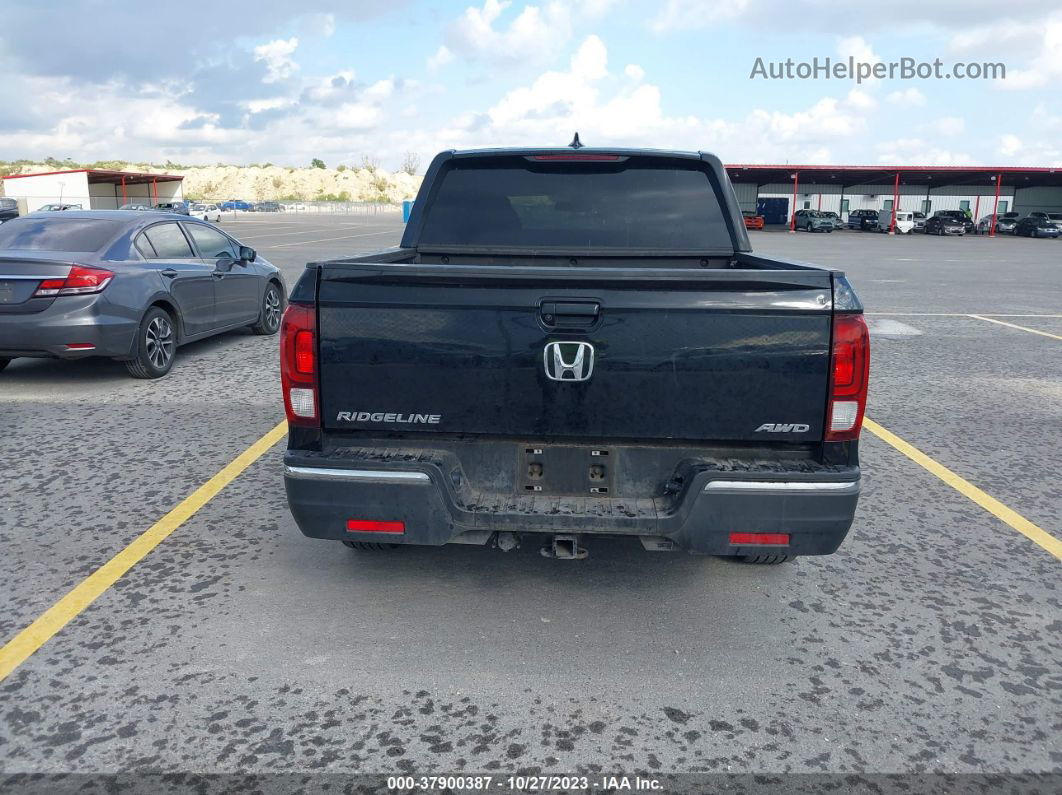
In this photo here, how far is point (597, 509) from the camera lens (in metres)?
3.21

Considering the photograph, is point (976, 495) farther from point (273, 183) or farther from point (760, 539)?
point (273, 183)

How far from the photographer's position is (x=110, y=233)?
7.85 m

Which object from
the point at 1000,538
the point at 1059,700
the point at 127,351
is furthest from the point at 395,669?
the point at 127,351

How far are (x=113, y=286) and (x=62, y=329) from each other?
56 cm

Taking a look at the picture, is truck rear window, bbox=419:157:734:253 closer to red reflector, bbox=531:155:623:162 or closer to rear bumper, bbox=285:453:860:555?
red reflector, bbox=531:155:623:162

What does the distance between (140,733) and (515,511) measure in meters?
1.46

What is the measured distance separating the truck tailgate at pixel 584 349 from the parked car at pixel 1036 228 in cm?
6101

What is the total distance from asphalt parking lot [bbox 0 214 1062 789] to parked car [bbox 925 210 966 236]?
58.3 metres

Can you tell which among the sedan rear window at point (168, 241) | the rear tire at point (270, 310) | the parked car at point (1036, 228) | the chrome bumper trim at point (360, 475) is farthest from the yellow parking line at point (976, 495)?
the parked car at point (1036, 228)

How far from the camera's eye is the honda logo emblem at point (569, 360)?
3.12 meters

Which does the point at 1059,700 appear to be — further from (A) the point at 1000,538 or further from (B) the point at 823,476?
(A) the point at 1000,538

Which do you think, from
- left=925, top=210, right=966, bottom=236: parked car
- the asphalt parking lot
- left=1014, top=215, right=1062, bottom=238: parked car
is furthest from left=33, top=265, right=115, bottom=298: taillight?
left=1014, top=215, right=1062, bottom=238: parked car

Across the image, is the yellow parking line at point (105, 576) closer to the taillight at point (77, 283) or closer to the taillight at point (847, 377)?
the taillight at point (77, 283)

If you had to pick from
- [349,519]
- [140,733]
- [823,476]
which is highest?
[823,476]
